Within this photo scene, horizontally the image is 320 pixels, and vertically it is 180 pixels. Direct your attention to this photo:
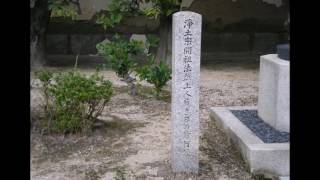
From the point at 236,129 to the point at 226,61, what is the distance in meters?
5.36

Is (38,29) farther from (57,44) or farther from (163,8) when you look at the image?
(163,8)

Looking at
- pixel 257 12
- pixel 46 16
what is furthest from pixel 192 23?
pixel 257 12

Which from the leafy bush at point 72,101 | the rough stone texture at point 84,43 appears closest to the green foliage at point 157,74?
the leafy bush at point 72,101

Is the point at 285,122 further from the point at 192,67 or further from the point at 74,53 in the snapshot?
the point at 74,53

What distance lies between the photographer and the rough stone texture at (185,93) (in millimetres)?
4273

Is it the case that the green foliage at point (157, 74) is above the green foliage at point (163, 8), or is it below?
below

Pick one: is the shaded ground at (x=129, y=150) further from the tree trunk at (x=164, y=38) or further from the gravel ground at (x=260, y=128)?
the tree trunk at (x=164, y=38)

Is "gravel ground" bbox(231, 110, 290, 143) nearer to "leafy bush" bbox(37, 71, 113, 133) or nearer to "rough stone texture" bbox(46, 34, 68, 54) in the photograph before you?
"leafy bush" bbox(37, 71, 113, 133)

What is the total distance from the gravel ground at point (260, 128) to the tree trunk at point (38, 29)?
4.64 m

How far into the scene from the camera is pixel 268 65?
548cm

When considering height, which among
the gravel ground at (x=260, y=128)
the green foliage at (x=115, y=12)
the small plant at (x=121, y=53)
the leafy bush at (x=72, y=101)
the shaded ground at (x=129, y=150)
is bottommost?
the shaded ground at (x=129, y=150)

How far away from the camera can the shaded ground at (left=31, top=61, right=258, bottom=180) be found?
4.41 metres

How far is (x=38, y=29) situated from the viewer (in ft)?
30.3

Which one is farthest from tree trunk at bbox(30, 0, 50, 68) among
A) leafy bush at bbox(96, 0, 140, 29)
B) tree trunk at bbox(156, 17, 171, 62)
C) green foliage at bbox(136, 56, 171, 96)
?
green foliage at bbox(136, 56, 171, 96)
